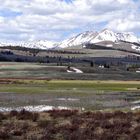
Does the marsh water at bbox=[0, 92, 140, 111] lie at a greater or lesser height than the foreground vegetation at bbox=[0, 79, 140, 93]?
greater

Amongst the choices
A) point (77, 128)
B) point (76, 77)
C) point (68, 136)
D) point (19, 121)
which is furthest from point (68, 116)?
point (76, 77)

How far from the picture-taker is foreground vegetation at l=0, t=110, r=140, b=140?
2295 centimetres

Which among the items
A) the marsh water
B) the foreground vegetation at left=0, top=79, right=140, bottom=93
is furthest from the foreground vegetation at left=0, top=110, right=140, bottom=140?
the foreground vegetation at left=0, top=79, right=140, bottom=93

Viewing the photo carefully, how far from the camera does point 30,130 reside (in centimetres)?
2541

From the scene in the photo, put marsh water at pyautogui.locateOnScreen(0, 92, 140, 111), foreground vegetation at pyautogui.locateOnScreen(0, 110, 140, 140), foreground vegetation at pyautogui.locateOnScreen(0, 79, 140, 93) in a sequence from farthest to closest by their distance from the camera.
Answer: foreground vegetation at pyautogui.locateOnScreen(0, 79, 140, 93)
marsh water at pyautogui.locateOnScreen(0, 92, 140, 111)
foreground vegetation at pyautogui.locateOnScreen(0, 110, 140, 140)

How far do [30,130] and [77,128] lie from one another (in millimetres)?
2523

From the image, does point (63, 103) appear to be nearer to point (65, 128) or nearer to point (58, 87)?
point (65, 128)

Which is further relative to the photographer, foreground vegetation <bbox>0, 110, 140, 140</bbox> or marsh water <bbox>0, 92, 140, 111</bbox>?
marsh water <bbox>0, 92, 140, 111</bbox>

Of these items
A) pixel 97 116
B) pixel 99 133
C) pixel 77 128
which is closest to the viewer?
pixel 99 133

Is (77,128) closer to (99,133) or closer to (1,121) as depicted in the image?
(99,133)

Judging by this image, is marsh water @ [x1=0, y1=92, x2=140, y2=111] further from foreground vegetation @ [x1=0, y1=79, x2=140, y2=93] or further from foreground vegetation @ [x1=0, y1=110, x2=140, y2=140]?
foreground vegetation @ [x1=0, y1=79, x2=140, y2=93]

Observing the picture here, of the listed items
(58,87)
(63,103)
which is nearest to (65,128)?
(63,103)

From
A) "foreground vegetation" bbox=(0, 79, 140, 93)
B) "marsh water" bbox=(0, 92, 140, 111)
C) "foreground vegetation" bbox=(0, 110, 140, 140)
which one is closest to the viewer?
"foreground vegetation" bbox=(0, 110, 140, 140)

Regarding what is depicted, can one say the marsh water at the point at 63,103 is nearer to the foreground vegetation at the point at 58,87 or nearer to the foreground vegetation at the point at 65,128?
the foreground vegetation at the point at 65,128
